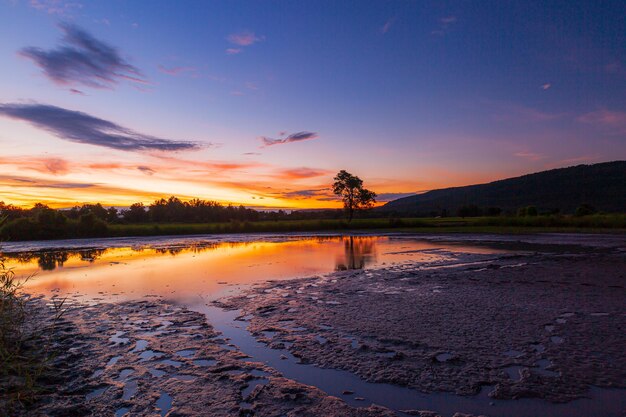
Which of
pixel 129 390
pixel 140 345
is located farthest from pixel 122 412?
pixel 140 345

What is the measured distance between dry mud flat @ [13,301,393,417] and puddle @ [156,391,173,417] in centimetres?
1

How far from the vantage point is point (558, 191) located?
123 m

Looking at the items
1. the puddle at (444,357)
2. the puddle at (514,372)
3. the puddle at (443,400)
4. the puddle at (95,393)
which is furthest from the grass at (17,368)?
the puddle at (514,372)

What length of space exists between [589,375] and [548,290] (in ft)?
22.9

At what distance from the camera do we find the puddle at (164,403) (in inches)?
193

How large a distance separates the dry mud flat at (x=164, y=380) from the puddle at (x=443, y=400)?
0.89ft

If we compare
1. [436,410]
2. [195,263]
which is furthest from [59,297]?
[436,410]

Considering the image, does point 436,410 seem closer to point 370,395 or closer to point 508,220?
point 370,395

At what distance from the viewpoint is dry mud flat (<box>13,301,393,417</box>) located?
4.87 meters

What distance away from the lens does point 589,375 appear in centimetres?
554

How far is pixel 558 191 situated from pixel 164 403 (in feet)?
473

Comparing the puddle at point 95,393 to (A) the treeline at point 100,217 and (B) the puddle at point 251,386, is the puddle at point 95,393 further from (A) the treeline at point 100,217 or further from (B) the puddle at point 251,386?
(A) the treeline at point 100,217

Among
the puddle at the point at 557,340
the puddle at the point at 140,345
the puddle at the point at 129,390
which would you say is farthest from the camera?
the puddle at the point at 140,345

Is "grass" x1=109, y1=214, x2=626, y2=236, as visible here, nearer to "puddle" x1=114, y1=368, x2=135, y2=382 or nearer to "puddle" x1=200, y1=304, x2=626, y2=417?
"puddle" x1=200, y1=304, x2=626, y2=417
